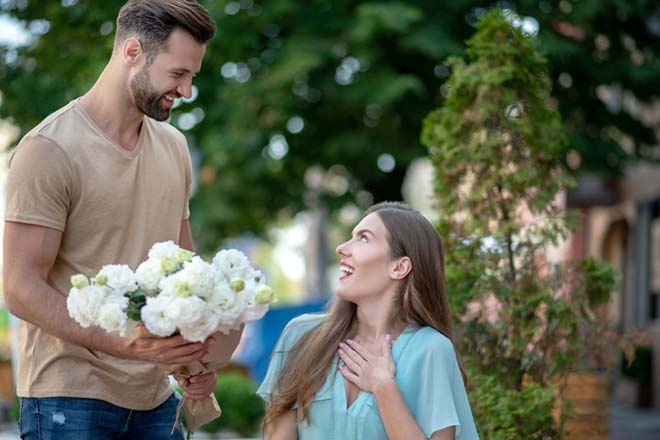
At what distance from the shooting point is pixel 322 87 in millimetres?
11484

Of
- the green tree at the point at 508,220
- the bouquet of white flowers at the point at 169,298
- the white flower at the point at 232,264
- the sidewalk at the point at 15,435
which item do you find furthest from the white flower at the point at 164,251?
the sidewalk at the point at 15,435

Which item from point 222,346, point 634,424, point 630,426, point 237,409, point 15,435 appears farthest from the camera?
point 634,424

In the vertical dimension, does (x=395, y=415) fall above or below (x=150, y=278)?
below

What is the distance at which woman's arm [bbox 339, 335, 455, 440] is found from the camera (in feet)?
10.9

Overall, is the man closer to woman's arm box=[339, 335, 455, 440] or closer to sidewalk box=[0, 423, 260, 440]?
woman's arm box=[339, 335, 455, 440]

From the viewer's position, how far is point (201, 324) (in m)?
2.70

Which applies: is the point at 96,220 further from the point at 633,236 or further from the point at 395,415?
the point at 633,236

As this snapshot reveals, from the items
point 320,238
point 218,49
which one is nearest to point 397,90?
point 218,49

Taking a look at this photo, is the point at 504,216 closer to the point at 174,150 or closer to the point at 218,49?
the point at 174,150

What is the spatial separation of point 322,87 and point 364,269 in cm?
807

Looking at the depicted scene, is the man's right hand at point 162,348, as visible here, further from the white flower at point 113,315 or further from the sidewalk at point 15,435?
the sidewalk at point 15,435

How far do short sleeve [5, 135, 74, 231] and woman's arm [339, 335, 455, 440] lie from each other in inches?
42.6

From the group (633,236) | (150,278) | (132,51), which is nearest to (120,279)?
(150,278)

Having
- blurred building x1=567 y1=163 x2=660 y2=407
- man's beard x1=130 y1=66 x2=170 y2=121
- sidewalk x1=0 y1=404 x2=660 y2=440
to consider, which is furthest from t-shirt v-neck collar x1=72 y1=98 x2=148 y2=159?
blurred building x1=567 y1=163 x2=660 y2=407
